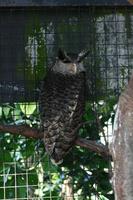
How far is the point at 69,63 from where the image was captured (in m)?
2.90

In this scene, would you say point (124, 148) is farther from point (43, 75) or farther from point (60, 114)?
point (43, 75)

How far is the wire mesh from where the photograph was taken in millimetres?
2840

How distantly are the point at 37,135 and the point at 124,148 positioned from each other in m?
1.12

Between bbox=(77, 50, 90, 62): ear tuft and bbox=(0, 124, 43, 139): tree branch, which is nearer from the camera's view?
bbox=(0, 124, 43, 139): tree branch

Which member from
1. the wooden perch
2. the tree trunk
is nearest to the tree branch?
the wooden perch

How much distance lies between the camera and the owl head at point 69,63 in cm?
276

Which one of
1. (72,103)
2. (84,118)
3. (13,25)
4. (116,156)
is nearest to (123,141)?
(116,156)

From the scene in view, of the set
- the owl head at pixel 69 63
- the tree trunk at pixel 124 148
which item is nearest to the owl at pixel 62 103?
the owl head at pixel 69 63

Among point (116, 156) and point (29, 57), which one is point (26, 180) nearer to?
point (29, 57)

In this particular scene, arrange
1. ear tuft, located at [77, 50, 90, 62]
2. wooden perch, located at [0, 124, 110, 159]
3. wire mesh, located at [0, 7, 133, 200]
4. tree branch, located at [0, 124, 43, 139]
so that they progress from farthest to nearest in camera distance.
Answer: wire mesh, located at [0, 7, 133, 200] → ear tuft, located at [77, 50, 90, 62] → tree branch, located at [0, 124, 43, 139] → wooden perch, located at [0, 124, 110, 159]

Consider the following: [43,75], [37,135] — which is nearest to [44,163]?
[37,135]

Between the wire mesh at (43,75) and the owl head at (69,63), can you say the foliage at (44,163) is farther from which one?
the owl head at (69,63)

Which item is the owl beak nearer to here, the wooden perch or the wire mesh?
the wire mesh

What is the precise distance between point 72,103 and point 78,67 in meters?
0.27
